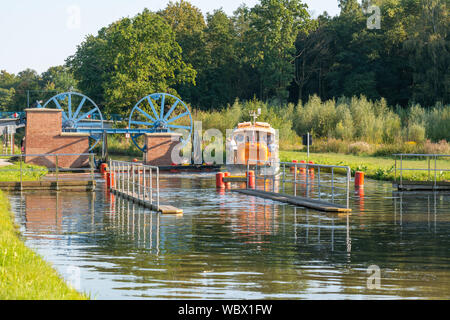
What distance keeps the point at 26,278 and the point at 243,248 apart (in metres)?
6.02

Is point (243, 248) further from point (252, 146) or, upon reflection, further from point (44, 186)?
point (252, 146)

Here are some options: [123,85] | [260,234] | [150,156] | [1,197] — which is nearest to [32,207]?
[1,197]

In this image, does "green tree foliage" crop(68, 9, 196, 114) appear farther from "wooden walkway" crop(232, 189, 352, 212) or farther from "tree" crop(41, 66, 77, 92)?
"wooden walkway" crop(232, 189, 352, 212)

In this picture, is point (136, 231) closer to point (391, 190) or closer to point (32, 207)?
point (32, 207)

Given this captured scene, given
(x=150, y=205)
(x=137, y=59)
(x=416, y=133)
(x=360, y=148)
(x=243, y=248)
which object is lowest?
(x=243, y=248)

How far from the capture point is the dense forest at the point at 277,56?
263 feet

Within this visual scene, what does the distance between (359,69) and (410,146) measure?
39.2m

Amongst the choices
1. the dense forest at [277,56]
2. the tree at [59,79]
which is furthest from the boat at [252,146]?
the tree at [59,79]

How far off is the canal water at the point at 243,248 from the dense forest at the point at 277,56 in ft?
146

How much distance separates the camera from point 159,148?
53.0 m

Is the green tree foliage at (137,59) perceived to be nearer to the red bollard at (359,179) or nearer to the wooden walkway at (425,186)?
the red bollard at (359,179)

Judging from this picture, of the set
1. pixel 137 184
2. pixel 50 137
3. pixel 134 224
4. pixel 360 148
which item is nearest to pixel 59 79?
pixel 360 148

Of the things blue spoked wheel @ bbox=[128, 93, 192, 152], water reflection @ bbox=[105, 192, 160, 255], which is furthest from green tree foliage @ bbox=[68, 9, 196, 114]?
water reflection @ bbox=[105, 192, 160, 255]

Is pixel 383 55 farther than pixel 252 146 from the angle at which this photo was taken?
Yes
